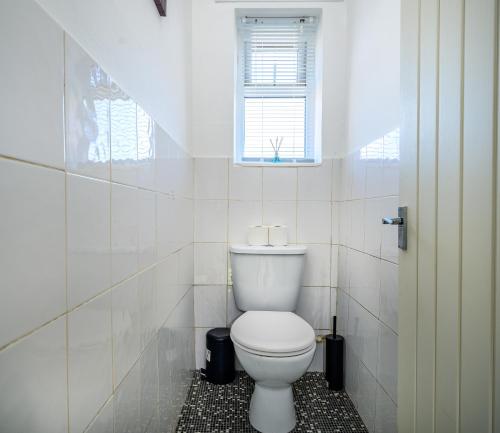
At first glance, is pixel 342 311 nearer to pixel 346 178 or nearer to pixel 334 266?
pixel 334 266

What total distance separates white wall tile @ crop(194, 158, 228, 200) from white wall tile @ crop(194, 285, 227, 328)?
1.83 feet

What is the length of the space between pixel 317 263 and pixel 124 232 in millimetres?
1315

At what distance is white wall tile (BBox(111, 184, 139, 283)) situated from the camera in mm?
758

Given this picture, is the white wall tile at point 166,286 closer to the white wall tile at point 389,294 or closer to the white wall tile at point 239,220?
the white wall tile at point 239,220

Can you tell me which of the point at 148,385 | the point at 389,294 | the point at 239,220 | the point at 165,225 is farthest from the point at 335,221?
the point at 148,385

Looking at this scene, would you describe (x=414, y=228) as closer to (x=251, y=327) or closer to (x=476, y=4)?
(x=476, y=4)

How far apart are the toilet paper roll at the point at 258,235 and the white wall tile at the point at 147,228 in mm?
786

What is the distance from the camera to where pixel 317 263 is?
1880 millimetres

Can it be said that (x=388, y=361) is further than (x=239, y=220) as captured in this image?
No

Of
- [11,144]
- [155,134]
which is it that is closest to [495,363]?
[11,144]

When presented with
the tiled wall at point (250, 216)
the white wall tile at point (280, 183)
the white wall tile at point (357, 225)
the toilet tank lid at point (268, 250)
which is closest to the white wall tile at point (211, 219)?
the tiled wall at point (250, 216)

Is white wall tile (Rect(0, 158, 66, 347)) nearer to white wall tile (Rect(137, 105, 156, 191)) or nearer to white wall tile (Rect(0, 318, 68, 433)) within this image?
white wall tile (Rect(0, 318, 68, 433))

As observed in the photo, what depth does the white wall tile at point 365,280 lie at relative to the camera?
132cm

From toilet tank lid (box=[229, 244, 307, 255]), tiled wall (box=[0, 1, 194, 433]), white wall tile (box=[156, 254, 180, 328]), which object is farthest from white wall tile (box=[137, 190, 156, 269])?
toilet tank lid (box=[229, 244, 307, 255])
